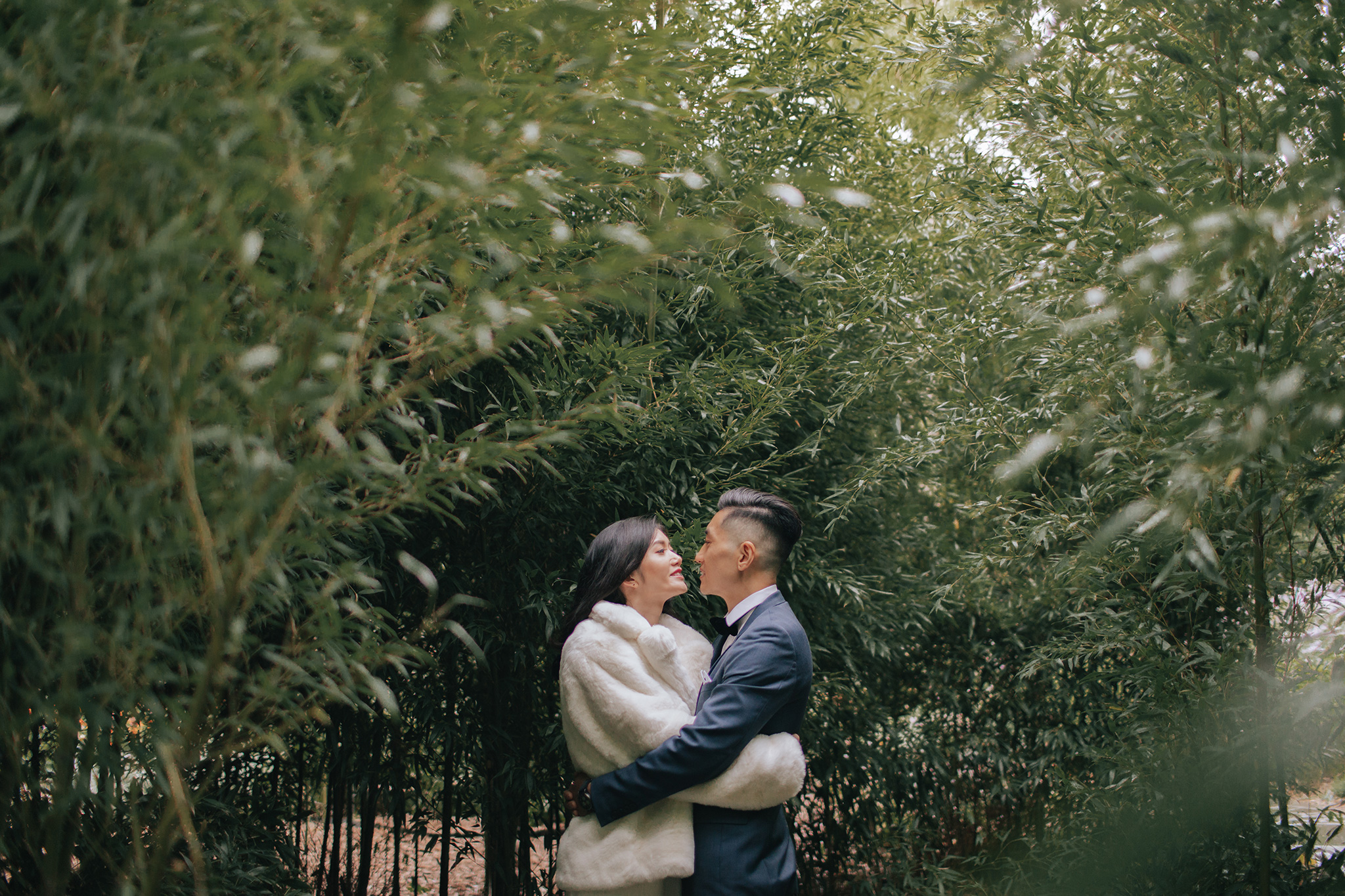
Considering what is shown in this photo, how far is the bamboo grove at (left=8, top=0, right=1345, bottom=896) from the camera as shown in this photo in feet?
3.62

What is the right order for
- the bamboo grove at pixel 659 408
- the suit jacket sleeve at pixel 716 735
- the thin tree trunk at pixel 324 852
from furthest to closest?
the thin tree trunk at pixel 324 852, the suit jacket sleeve at pixel 716 735, the bamboo grove at pixel 659 408

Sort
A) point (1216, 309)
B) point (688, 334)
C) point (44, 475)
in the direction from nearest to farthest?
point (44, 475) → point (1216, 309) → point (688, 334)

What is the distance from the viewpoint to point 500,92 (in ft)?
4.69

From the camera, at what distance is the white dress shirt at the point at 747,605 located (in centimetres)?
201

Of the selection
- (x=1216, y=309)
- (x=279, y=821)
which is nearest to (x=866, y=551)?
(x=1216, y=309)

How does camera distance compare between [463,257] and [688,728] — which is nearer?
[463,257]

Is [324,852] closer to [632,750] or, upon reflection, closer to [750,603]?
[632,750]

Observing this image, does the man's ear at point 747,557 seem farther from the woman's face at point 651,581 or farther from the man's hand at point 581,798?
the man's hand at point 581,798

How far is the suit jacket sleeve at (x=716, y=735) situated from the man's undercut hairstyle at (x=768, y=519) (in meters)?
0.24

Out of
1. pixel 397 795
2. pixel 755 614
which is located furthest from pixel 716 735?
pixel 397 795

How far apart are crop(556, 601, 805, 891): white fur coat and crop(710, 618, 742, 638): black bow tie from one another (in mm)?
176

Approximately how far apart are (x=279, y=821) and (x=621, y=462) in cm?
142

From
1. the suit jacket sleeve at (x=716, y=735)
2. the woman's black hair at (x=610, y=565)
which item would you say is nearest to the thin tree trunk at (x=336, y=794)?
the woman's black hair at (x=610, y=565)

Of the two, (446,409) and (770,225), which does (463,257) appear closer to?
(446,409)
